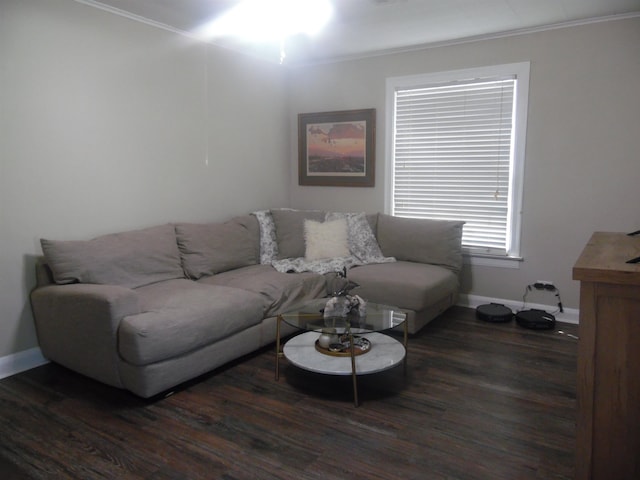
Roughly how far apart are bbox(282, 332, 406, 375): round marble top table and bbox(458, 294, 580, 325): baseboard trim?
1.63 metres

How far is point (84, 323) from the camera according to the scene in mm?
2756

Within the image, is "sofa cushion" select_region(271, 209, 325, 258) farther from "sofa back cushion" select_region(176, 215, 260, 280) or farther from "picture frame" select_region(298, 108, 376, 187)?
"picture frame" select_region(298, 108, 376, 187)

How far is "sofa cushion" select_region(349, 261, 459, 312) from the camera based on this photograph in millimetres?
3602

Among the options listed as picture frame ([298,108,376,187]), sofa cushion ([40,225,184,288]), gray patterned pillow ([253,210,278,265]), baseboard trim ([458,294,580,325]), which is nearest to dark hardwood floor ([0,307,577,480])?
sofa cushion ([40,225,184,288])

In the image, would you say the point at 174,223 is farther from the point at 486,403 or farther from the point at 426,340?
the point at 486,403

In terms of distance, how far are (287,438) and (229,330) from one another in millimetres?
896

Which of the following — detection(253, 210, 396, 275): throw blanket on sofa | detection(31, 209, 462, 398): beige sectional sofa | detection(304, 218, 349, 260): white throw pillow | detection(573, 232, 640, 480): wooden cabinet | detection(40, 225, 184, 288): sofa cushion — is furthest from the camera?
detection(304, 218, 349, 260): white throw pillow

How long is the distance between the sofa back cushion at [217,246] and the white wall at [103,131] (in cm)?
32

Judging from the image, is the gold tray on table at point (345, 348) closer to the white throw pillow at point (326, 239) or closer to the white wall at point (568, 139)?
the white throw pillow at point (326, 239)

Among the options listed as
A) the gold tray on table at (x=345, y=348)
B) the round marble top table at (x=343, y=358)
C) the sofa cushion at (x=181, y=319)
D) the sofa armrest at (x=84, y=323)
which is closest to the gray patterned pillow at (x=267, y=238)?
the sofa cushion at (x=181, y=319)

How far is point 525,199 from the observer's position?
4.17 m

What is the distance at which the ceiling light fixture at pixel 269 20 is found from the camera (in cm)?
335

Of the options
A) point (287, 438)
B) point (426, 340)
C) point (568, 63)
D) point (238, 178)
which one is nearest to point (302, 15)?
point (238, 178)

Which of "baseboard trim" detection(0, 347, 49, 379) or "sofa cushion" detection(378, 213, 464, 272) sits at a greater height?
"sofa cushion" detection(378, 213, 464, 272)
